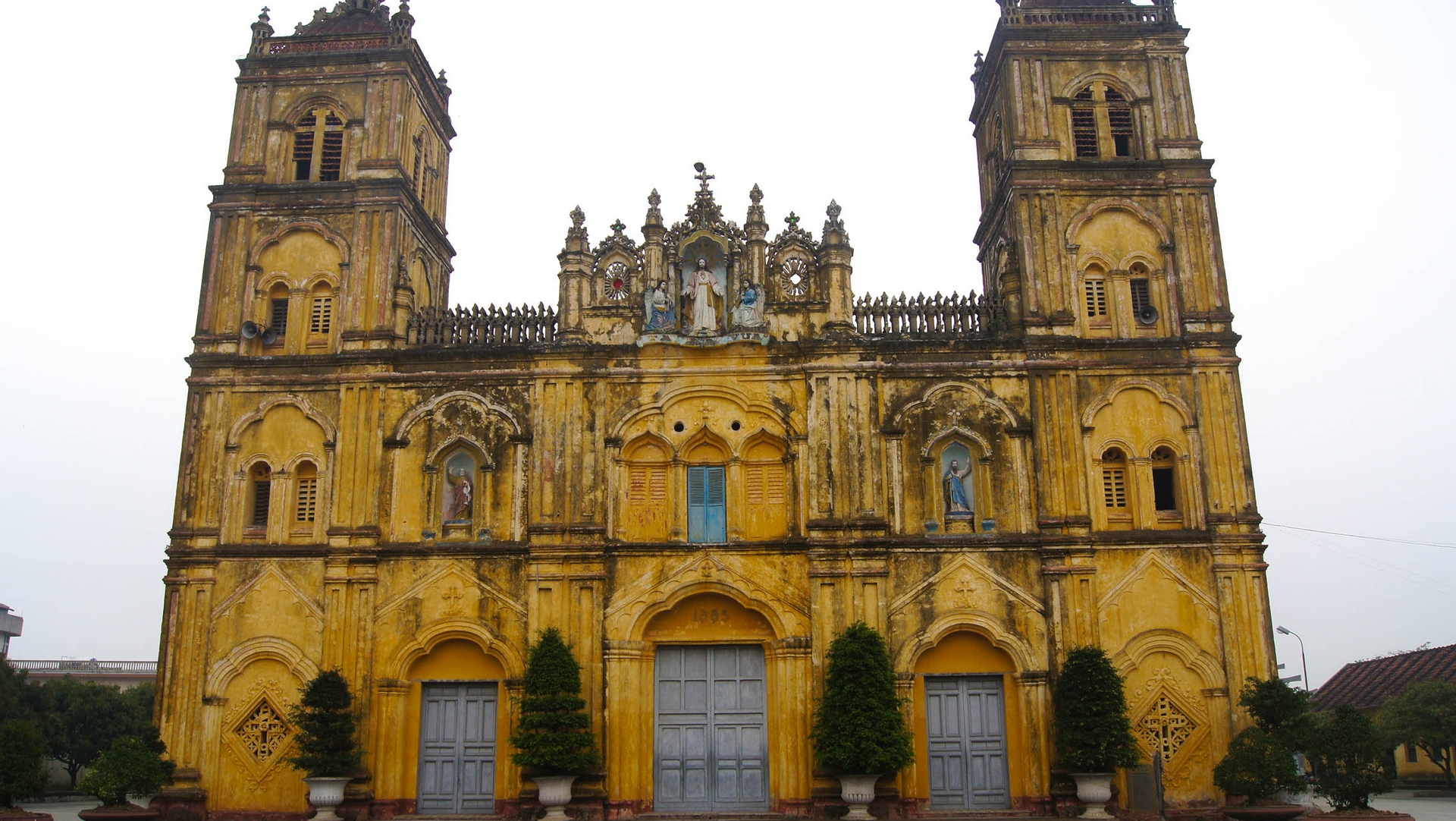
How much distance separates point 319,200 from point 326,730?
439 inches

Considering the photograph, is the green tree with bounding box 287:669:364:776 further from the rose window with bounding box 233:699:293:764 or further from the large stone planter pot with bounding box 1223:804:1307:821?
the large stone planter pot with bounding box 1223:804:1307:821

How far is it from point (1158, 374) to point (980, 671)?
6.93 metres

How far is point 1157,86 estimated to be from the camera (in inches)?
952

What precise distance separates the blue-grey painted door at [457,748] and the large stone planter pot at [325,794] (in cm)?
167

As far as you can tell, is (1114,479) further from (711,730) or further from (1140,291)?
(711,730)

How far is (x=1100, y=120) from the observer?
24.2 metres

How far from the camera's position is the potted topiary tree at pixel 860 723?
1947cm

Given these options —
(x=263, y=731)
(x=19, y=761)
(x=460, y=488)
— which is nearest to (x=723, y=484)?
(x=460, y=488)

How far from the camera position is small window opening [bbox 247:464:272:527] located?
2278cm

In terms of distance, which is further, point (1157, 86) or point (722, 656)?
point (1157, 86)

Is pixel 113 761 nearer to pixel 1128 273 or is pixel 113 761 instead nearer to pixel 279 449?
pixel 279 449

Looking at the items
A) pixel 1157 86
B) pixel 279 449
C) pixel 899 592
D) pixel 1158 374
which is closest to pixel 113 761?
pixel 279 449

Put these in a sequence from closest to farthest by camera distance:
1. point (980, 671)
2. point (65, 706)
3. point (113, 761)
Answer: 1. point (113, 761)
2. point (980, 671)
3. point (65, 706)

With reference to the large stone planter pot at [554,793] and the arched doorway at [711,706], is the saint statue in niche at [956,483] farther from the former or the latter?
the large stone planter pot at [554,793]
